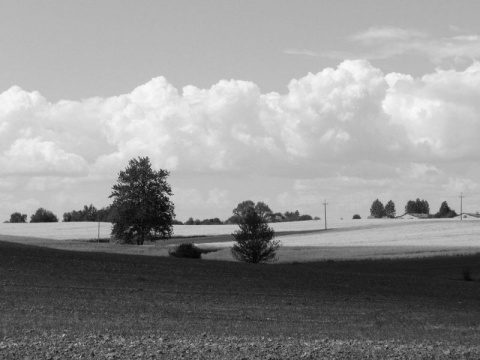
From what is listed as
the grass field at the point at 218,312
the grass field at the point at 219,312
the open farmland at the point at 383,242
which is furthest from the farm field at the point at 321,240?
the grass field at the point at 219,312

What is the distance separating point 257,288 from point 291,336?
44.6ft

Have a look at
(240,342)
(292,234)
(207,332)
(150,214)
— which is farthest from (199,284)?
(292,234)

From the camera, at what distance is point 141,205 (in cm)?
9381

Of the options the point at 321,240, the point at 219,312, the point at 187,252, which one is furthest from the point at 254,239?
the point at 219,312

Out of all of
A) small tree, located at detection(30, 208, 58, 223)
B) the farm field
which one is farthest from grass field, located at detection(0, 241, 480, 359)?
small tree, located at detection(30, 208, 58, 223)

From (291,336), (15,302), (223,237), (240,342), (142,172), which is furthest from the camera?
(223,237)

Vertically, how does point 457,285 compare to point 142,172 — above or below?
below

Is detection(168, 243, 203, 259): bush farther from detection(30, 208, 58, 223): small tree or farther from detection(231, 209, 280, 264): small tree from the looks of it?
detection(30, 208, 58, 223): small tree

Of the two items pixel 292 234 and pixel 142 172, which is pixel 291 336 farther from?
pixel 292 234

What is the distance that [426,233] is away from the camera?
10119cm

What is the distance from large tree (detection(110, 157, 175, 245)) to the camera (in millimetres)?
93625

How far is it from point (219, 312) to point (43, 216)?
164 meters

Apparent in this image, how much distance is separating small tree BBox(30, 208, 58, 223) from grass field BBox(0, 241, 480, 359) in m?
142

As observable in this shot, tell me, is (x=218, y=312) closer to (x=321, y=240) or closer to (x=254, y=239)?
(x=254, y=239)
